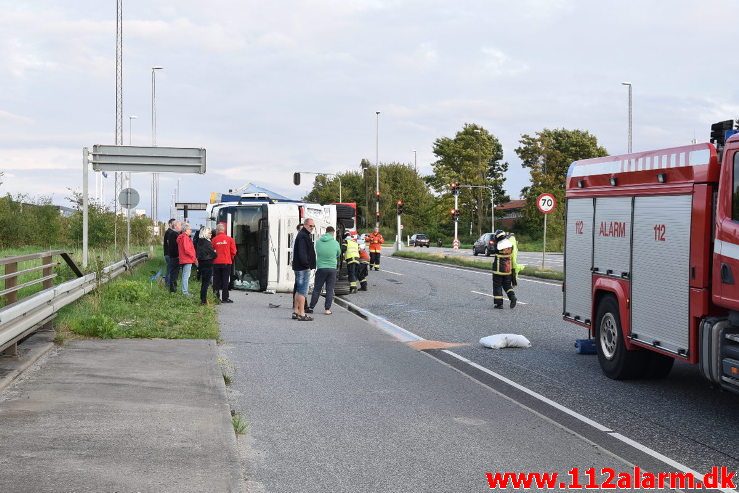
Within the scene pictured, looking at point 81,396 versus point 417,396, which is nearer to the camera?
point 81,396

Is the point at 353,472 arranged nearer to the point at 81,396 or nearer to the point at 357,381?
the point at 81,396

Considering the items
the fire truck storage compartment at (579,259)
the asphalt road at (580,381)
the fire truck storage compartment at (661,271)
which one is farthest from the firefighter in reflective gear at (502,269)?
→ the fire truck storage compartment at (661,271)

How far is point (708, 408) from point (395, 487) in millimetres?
4177

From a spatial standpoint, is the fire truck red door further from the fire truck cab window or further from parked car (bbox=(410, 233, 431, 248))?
parked car (bbox=(410, 233, 431, 248))

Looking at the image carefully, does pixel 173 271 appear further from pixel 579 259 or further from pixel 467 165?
pixel 467 165

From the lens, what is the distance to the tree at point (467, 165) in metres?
93.9

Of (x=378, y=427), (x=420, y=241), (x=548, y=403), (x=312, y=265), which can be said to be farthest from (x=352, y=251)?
(x=420, y=241)

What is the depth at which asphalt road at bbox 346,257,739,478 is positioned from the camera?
730cm

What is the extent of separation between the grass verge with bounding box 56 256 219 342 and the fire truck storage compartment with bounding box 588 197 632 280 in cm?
560

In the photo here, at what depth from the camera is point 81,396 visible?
796cm

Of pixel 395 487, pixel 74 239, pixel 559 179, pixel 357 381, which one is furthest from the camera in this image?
pixel 559 179

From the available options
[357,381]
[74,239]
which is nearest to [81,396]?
[357,381]

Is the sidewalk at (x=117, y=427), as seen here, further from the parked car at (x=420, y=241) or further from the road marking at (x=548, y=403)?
the parked car at (x=420, y=241)

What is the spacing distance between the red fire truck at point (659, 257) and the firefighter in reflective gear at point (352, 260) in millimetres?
12462
